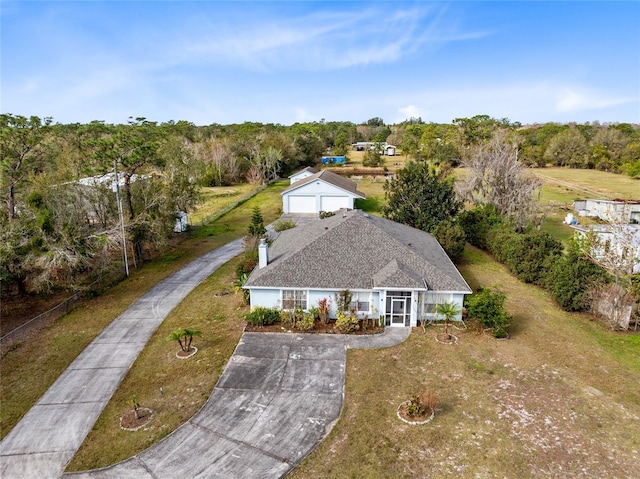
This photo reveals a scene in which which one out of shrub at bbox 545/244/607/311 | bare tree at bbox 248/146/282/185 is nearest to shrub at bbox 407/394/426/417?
shrub at bbox 545/244/607/311

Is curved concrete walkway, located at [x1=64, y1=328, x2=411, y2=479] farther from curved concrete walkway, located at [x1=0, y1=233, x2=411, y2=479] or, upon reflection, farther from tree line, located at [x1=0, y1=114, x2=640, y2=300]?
tree line, located at [x1=0, y1=114, x2=640, y2=300]

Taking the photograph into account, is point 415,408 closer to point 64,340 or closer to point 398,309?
point 398,309

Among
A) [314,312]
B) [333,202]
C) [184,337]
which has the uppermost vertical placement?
[333,202]

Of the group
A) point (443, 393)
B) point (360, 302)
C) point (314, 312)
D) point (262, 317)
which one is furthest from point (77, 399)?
point (443, 393)

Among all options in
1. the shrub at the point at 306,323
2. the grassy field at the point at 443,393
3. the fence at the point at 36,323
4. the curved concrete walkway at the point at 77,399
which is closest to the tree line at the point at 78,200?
the fence at the point at 36,323

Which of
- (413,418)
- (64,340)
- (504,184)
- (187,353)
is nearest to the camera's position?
(413,418)

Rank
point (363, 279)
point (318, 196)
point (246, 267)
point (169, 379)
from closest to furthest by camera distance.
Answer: point (169, 379) < point (363, 279) < point (246, 267) < point (318, 196)

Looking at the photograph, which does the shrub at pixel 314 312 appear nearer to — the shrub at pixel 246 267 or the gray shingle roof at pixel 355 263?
the gray shingle roof at pixel 355 263
